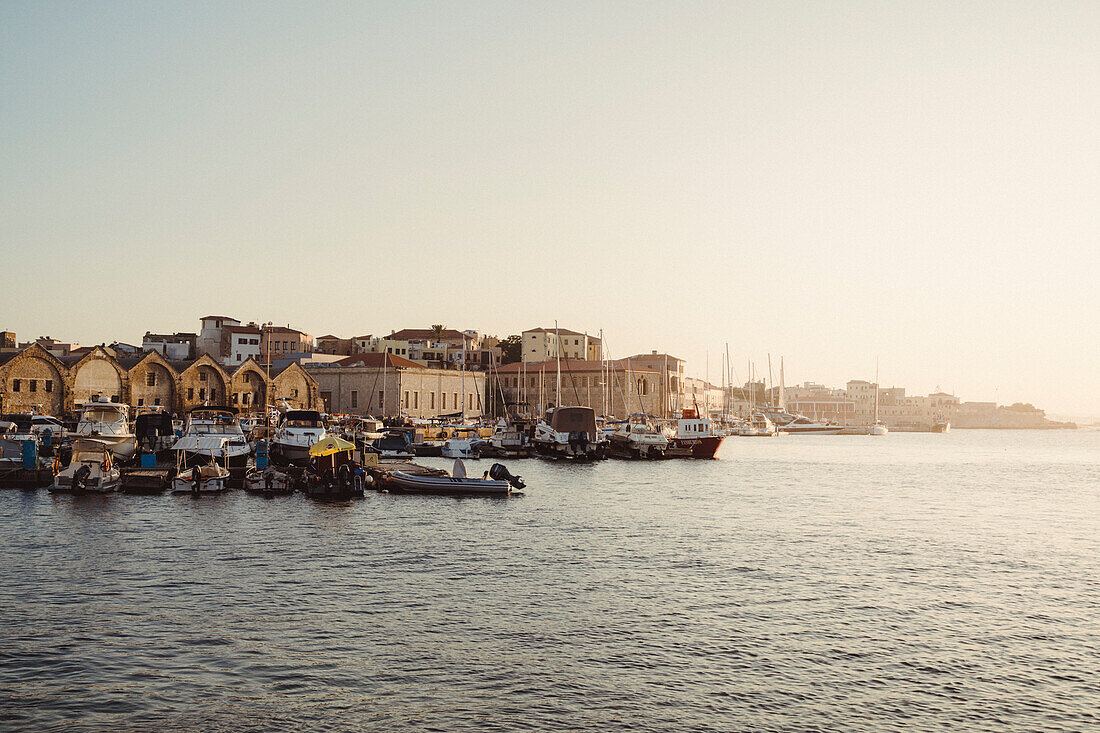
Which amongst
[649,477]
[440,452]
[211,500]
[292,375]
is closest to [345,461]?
[211,500]

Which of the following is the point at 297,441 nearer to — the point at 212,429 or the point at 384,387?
the point at 212,429

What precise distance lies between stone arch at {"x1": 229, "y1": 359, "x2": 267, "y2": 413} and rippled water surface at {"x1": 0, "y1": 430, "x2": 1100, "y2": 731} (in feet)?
224

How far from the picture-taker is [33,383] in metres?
91.8

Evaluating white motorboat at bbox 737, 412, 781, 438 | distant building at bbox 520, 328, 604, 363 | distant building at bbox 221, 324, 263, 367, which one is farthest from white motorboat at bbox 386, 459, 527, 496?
white motorboat at bbox 737, 412, 781, 438

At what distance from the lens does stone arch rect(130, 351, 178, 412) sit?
3942 inches

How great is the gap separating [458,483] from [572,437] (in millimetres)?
31284

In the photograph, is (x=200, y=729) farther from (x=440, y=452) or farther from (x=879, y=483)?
(x=440, y=452)

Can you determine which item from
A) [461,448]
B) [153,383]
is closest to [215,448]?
[461,448]

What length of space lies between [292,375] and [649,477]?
65.5 meters

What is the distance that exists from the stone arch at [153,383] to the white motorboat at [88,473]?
56.1 m

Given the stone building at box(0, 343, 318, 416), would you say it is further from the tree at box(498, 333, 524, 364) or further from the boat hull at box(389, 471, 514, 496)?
the tree at box(498, 333, 524, 364)

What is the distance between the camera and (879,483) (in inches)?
2746

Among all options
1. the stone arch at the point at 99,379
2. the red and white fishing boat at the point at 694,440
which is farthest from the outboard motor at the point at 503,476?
the stone arch at the point at 99,379

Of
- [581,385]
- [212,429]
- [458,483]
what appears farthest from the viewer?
[581,385]
